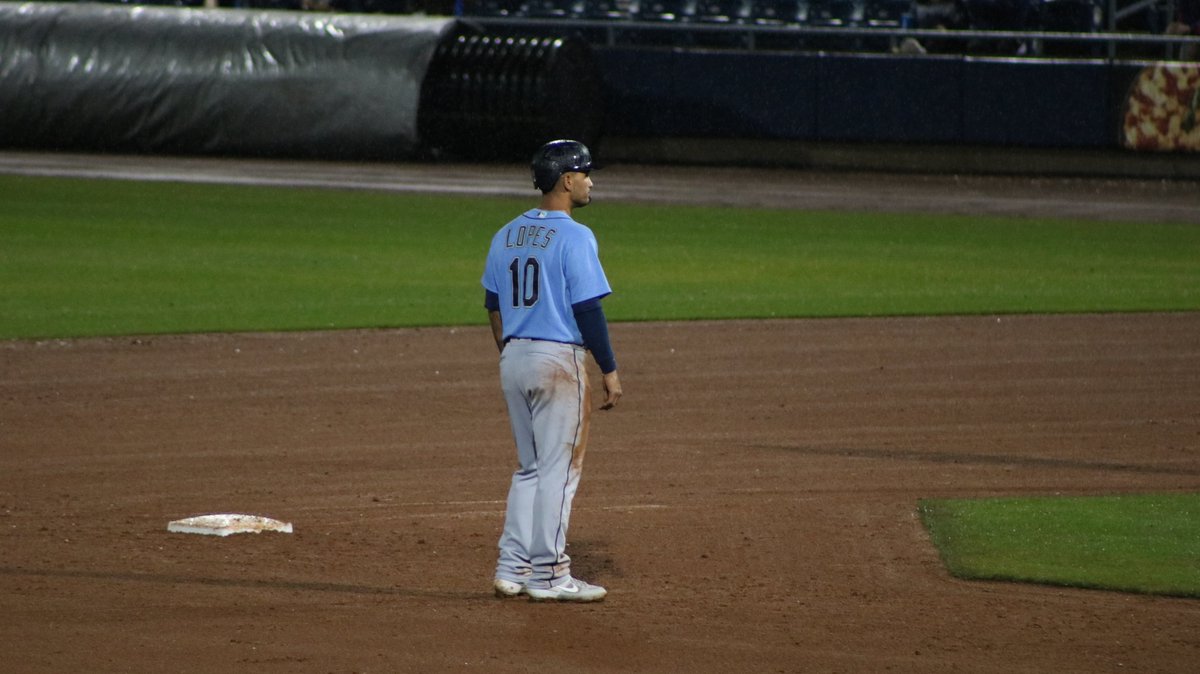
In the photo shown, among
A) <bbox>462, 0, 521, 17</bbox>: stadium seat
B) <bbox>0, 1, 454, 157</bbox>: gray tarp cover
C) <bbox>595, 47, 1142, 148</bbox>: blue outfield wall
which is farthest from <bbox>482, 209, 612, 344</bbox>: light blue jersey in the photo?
<bbox>462, 0, 521, 17</bbox>: stadium seat

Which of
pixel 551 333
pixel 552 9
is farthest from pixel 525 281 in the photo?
pixel 552 9

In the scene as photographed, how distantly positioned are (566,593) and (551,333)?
3.42 ft

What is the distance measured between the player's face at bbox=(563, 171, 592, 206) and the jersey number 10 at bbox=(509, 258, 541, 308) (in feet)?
0.98

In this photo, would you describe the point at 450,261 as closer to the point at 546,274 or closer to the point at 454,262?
the point at 454,262

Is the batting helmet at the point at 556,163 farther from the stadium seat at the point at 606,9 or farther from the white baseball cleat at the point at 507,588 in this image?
the stadium seat at the point at 606,9

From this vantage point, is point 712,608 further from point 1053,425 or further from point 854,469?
point 1053,425

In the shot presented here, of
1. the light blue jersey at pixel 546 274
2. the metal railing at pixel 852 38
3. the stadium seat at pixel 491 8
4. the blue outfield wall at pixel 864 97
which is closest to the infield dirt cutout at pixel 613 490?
the light blue jersey at pixel 546 274

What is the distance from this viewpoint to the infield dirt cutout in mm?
6141

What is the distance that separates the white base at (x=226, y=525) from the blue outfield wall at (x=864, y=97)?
23.0 meters

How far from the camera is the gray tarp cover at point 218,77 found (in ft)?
96.3

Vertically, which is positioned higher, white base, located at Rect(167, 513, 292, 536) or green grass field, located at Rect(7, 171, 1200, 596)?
white base, located at Rect(167, 513, 292, 536)

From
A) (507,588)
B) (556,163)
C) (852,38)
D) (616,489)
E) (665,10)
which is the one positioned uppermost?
(556,163)

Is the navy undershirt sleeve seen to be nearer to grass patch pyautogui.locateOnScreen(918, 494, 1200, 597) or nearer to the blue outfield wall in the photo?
grass patch pyautogui.locateOnScreen(918, 494, 1200, 597)

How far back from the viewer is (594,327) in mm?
6324
